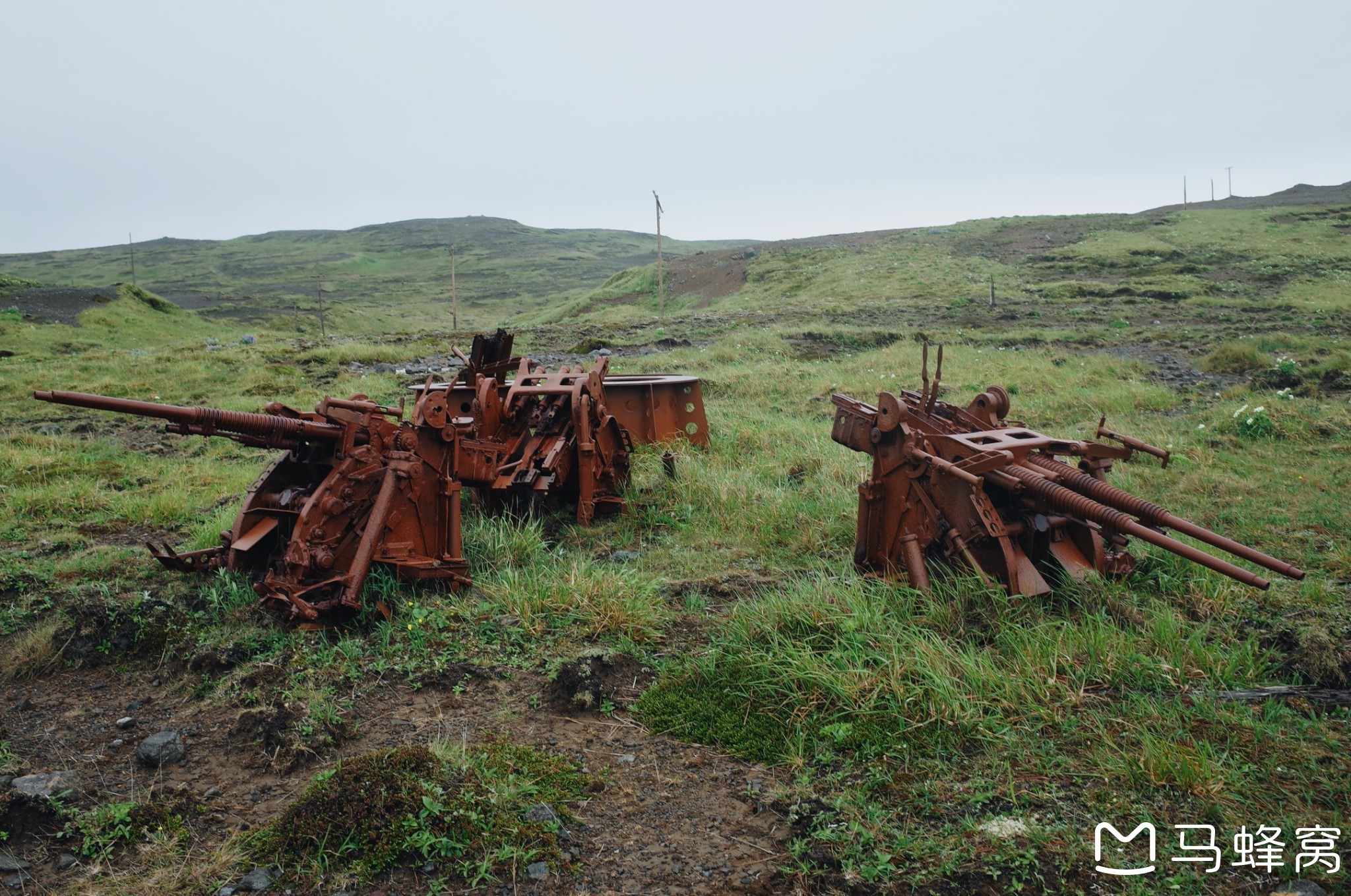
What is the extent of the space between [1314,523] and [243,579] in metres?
6.55

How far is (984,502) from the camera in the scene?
423 cm

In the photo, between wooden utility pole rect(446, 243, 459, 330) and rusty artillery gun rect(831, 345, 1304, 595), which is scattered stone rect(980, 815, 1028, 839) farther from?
wooden utility pole rect(446, 243, 459, 330)

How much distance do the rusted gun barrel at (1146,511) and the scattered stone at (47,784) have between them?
4.39 metres

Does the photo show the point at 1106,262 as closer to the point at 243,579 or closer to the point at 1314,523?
the point at 1314,523

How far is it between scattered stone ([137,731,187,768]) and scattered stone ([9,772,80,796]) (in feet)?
0.73

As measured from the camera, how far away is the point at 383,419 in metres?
4.82

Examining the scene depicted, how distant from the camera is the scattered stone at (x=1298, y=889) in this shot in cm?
238

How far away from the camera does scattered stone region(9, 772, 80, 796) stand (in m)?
3.12

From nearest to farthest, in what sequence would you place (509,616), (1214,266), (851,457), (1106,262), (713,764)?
(713,764)
(509,616)
(851,457)
(1214,266)
(1106,262)

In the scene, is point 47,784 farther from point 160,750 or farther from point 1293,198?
point 1293,198

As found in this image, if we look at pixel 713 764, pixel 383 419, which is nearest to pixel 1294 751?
pixel 713 764

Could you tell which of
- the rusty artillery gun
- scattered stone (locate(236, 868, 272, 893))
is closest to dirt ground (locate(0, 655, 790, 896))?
scattered stone (locate(236, 868, 272, 893))

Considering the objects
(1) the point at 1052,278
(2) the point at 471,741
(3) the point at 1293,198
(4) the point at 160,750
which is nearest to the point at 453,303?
(1) the point at 1052,278

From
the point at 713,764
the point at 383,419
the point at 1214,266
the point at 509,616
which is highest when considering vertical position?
the point at 1214,266
